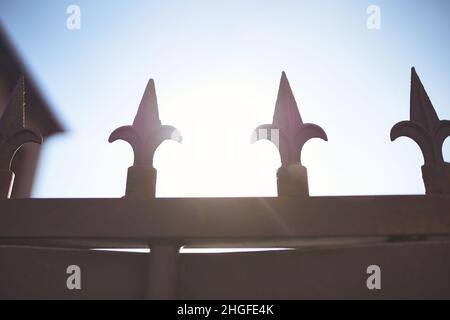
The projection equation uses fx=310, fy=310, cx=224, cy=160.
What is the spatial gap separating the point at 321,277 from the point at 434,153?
1.87ft

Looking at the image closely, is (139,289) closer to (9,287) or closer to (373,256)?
(9,287)

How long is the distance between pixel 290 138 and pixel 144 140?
503 mm

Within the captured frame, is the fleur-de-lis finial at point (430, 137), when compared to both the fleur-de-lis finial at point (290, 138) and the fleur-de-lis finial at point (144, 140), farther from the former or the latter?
the fleur-de-lis finial at point (144, 140)

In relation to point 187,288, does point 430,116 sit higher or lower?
higher

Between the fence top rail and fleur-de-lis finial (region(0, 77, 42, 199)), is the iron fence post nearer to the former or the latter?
the fence top rail

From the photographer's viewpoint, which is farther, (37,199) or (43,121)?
(43,121)

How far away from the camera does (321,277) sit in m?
0.94

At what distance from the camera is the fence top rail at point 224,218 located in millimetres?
933

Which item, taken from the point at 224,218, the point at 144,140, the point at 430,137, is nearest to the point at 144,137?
the point at 144,140

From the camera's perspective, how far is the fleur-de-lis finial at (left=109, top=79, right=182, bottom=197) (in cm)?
103

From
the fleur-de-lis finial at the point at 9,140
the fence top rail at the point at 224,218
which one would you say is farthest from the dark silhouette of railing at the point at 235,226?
the fleur-de-lis finial at the point at 9,140
